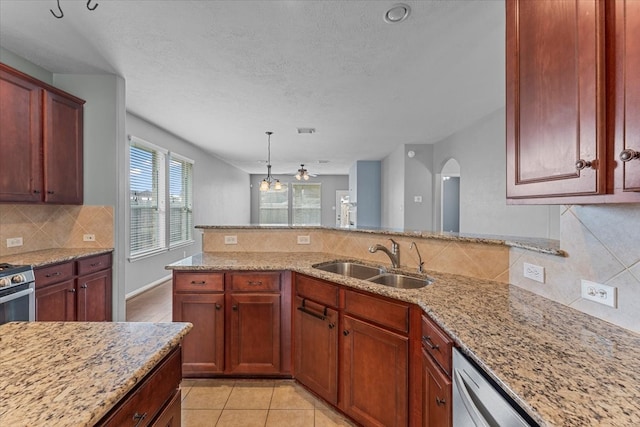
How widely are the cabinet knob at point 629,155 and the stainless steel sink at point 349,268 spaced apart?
1.66 meters

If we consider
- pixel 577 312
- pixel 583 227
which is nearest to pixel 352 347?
pixel 577 312

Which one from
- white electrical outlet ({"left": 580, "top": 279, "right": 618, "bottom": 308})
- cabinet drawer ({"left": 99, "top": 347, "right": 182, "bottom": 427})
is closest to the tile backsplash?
white electrical outlet ({"left": 580, "top": 279, "right": 618, "bottom": 308})

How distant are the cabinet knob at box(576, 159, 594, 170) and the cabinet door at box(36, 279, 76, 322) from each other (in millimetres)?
3282

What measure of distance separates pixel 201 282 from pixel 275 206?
8778mm

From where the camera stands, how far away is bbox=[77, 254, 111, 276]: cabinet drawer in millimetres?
2576

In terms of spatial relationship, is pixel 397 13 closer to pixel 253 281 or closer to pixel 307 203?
pixel 253 281

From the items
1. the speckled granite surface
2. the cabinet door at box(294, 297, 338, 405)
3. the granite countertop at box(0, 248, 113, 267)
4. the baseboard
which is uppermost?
the speckled granite surface

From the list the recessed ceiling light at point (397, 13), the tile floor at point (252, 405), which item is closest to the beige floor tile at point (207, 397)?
the tile floor at point (252, 405)

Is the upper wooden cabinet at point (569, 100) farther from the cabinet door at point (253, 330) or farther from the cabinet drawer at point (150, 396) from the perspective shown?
the cabinet door at point (253, 330)

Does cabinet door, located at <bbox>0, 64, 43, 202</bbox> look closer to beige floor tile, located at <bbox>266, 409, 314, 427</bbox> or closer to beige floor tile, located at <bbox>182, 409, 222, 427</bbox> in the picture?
→ beige floor tile, located at <bbox>182, 409, 222, 427</bbox>

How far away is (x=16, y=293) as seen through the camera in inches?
75.8

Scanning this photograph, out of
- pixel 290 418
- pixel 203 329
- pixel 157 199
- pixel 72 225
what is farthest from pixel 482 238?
pixel 157 199

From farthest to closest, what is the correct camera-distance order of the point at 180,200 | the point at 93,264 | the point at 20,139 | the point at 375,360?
the point at 180,200
the point at 93,264
the point at 20,139
the point at 375,360

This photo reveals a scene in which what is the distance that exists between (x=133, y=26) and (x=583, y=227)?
3.05m
